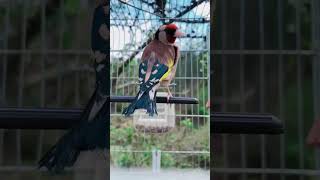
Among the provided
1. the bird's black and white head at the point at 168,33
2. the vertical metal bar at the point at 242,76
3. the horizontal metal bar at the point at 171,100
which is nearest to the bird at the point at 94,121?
the horizontal metal bar at the point at 171,100

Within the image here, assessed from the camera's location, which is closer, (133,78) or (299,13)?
(133,78)

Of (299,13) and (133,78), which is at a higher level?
(299,13)

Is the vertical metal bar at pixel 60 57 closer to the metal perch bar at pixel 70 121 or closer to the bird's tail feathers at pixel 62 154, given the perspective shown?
the metal perch bar at pixel 70 121

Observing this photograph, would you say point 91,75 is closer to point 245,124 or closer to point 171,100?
point 171,100

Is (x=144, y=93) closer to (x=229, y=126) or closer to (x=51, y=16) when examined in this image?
(x=229, y=126)

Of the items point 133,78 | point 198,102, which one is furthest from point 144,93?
point 198,102

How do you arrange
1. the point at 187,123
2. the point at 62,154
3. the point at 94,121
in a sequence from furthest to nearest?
the point at 62,154
the point at 94,121
the point at 187,123

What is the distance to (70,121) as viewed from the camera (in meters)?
2.88

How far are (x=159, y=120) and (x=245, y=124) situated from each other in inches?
19.7

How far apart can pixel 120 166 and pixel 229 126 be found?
1.94 feet

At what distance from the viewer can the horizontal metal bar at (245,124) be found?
9.14ft

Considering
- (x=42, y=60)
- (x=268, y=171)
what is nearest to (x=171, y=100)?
(x=268, y=171)

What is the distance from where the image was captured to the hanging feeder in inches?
101

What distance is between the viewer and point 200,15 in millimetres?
2568
